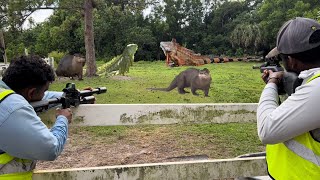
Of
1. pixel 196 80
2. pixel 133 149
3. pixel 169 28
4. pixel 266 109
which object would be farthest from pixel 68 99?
pixel 169 28

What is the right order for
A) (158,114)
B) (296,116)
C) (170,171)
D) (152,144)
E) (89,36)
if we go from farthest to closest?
1. (89,36)
2. (152,144)
3. (158,114)
4. (170,171)
5. (296,116)

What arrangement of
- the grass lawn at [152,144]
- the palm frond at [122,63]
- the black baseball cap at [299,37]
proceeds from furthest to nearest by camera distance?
1. the palm frond at [122,63]
2. the grass lawn at [152,144]
3. the black baseball cap at [299,37]

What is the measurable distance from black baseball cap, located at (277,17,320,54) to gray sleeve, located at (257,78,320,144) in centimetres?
14

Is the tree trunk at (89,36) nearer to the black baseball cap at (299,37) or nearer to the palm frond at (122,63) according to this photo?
the palm frond at (122,63)

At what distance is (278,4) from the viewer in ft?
76.4

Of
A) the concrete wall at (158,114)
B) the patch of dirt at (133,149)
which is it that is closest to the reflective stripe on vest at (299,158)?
the concrete wall at (158,114)

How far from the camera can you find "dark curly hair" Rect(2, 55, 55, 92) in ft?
4.82

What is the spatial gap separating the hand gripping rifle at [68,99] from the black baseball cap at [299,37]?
97 cm

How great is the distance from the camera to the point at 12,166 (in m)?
1.41

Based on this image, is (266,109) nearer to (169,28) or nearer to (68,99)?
(68,99)

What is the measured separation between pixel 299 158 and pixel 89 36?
10.8 m

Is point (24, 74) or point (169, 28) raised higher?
point (24, 74)

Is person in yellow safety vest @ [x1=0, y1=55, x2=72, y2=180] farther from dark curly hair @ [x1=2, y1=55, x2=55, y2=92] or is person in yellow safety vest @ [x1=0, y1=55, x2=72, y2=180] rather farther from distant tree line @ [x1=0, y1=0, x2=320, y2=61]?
distant tree line @ [x1=0, y1=0, x2=320, y2=61]

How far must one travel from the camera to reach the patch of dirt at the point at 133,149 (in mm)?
3436
